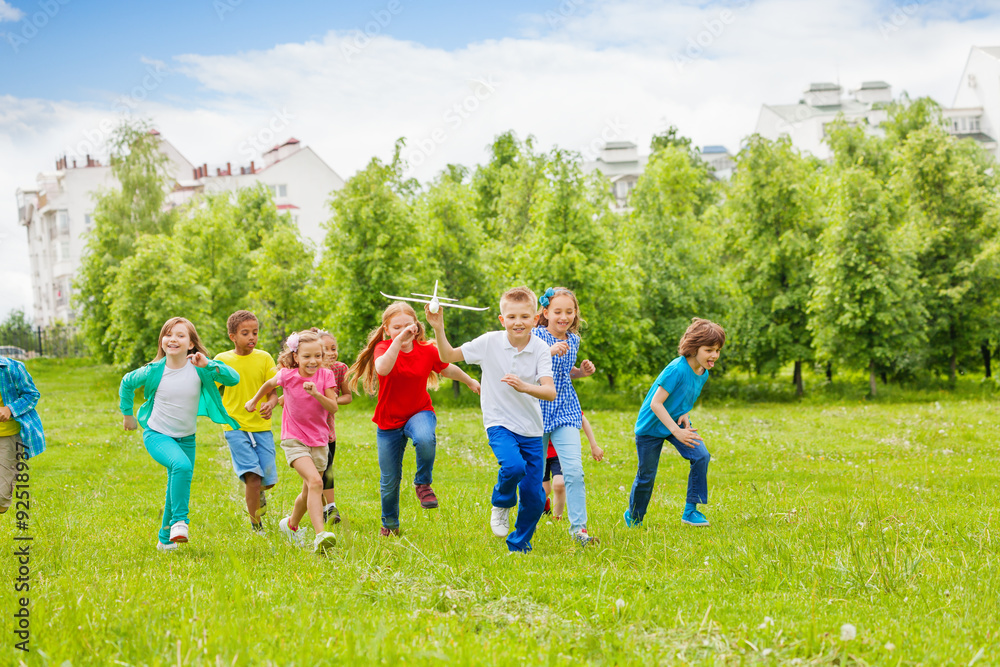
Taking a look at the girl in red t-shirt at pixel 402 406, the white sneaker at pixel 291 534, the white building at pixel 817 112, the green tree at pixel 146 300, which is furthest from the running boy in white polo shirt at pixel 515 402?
the white building at pixel 817 112

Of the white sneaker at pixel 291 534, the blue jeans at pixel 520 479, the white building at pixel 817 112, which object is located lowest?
the white sneaker at pixel 291 534

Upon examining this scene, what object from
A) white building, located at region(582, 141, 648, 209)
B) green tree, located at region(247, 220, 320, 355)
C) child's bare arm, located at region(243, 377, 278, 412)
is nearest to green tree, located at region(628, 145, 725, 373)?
green tree, located at region(247, 220, 320, 355)

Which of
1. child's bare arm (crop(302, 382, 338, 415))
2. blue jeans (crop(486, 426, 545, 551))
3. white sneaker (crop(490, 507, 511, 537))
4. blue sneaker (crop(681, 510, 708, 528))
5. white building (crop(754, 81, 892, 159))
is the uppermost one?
white building (crop(754, 81, 892, 159))

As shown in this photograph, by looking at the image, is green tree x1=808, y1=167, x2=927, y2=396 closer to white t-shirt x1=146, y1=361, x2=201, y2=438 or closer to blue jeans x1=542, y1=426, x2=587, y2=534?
blue jeans x1=542, y1=426, x2=587, y2=534

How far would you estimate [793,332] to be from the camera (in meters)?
31.7

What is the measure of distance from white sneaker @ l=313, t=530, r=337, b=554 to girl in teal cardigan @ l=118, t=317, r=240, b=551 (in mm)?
1304

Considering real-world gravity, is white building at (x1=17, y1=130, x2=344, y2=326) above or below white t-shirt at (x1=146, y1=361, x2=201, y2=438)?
above

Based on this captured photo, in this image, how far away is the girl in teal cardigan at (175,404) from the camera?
6957 millimetres

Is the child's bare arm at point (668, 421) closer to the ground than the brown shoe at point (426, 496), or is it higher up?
higher up

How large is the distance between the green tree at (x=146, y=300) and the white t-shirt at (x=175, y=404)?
25818 mm

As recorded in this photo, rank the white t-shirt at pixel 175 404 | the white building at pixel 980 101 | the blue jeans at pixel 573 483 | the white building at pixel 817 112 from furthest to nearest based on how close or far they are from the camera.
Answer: the white building at pixel 817 112 → the white building at pixel 980 101 → the white t-shirt at pixel 175 404 → the blue jeans at pixel 573 483

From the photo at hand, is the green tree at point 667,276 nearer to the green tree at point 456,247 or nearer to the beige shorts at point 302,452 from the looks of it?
the green tree at point 456,247

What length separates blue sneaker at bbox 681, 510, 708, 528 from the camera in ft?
25.3

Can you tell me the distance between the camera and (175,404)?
284 inches
